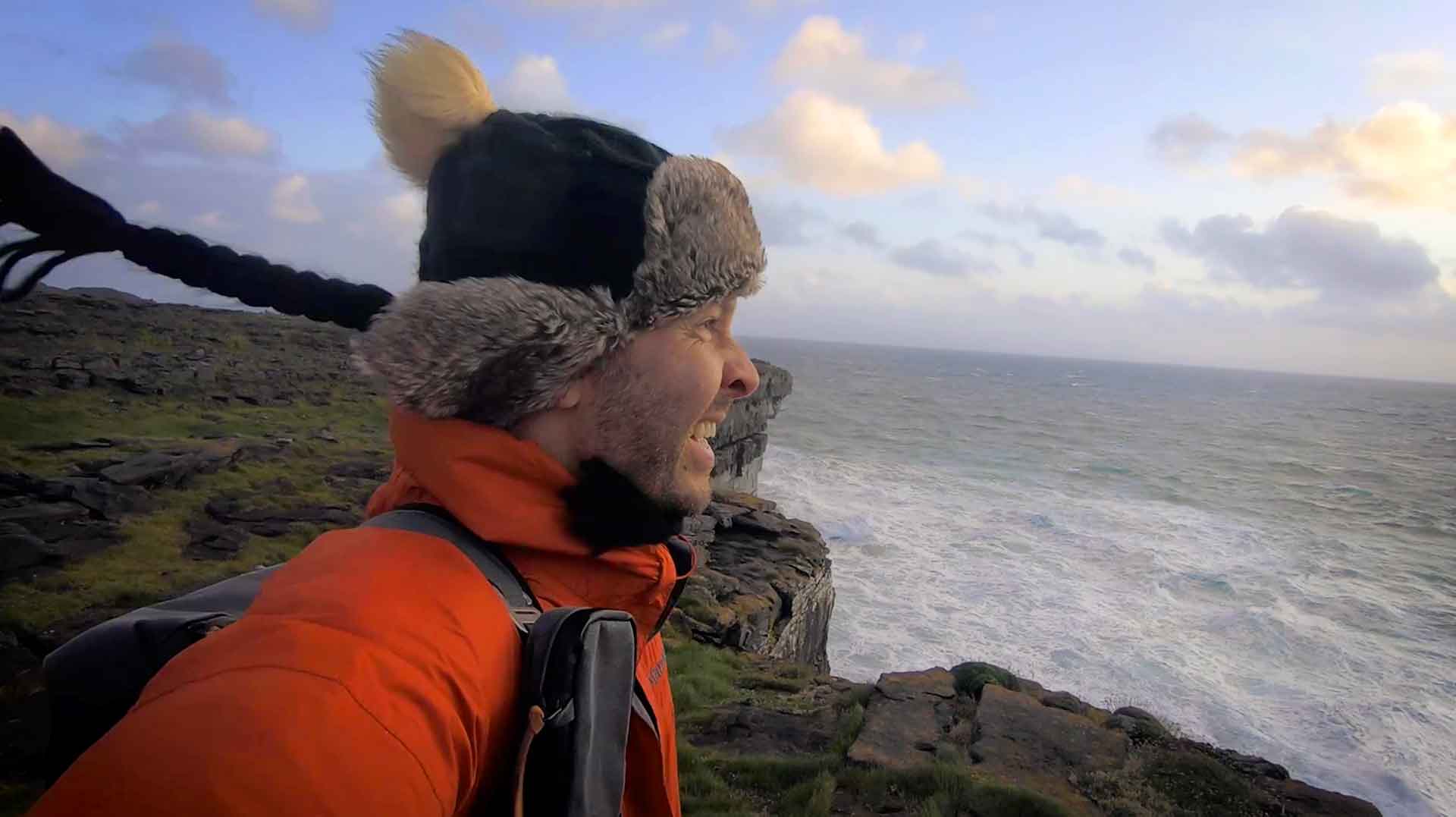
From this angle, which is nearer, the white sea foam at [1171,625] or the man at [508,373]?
the man at [508,373]

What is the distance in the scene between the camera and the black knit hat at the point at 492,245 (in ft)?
5.18

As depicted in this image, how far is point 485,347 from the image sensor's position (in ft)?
5.21

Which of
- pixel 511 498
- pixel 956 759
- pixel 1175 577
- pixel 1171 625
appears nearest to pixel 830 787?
pixel 956 759

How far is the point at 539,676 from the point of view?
1.19m

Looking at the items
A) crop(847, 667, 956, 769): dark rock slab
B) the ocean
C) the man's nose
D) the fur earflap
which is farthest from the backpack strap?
the ocean

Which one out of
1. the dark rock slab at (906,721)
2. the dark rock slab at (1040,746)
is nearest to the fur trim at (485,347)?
the dark rock slab at (906,721)

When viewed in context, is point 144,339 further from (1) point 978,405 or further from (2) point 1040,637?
(1) point 978,405

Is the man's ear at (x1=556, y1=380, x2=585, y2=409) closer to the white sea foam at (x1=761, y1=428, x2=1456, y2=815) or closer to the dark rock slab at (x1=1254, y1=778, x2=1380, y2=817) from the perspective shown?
the dark rock slab at (x1=1254, y1=778, x2=1380, y2=817)

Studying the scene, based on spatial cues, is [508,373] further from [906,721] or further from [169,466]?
[169,466]

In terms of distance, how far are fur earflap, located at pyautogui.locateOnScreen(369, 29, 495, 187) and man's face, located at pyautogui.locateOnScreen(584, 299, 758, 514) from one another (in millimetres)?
670

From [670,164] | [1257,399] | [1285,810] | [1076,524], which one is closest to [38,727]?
[670,164]

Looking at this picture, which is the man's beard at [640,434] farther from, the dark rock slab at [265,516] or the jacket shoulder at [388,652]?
the dark rock slab at [265,516]

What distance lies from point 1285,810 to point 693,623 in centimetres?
670

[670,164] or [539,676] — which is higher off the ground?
[670,164]
